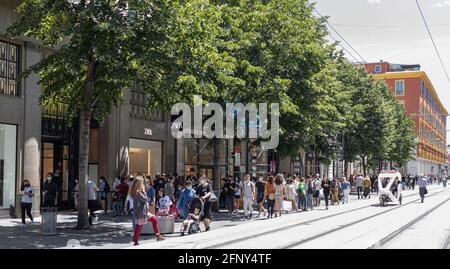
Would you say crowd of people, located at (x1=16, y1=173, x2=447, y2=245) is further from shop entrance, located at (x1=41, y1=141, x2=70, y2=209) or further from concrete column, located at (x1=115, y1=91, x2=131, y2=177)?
concrete column, located at (x1=115, y1=91, x2=131, y2=177)

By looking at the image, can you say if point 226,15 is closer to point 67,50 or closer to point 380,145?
point 67,50

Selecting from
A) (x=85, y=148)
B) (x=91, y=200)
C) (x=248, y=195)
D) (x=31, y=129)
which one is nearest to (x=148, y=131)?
(x=248, y=195)

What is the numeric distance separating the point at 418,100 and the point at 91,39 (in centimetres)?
9618

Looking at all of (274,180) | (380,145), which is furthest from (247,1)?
(380,145)

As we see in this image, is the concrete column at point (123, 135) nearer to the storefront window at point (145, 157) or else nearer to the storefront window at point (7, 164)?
the storefront window at point (145, 157)

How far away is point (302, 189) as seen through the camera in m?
28.4

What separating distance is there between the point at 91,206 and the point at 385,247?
32.4ft

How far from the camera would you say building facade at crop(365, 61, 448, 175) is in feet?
341

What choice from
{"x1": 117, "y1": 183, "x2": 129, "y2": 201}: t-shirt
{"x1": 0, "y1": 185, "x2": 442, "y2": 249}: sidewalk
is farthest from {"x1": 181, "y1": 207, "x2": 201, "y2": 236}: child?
{"x1": 117, "y1": 183, "x2": 129, "y2": 201}: t-shirt

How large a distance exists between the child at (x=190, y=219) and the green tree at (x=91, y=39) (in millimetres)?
2986

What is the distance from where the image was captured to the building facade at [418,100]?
10394cm

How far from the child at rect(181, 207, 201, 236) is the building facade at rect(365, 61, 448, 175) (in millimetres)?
76143

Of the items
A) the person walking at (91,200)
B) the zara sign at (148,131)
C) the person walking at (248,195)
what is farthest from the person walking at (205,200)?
the zara sign at (148,131)

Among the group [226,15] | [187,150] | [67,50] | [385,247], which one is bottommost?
[385,247]
